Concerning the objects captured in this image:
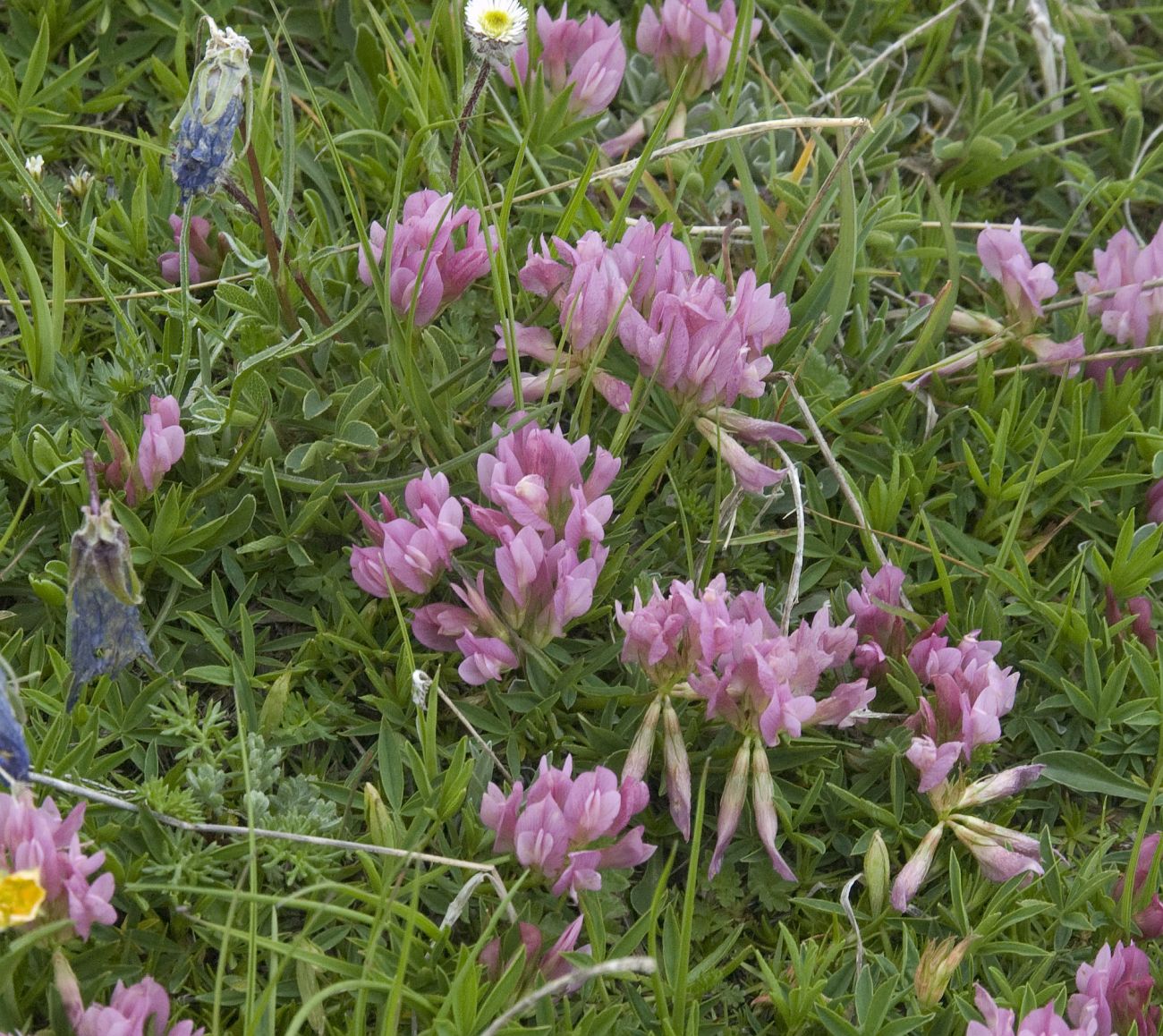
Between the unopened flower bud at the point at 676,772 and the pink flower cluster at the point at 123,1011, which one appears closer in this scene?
the pink flower cluster at the point at 123,1011

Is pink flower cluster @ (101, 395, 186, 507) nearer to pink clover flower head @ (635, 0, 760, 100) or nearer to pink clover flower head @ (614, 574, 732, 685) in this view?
pink clover flower head @ (614, 574, 732, 685)

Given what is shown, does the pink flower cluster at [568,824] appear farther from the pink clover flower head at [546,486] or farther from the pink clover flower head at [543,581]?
the pink clover flower head at [546,486]

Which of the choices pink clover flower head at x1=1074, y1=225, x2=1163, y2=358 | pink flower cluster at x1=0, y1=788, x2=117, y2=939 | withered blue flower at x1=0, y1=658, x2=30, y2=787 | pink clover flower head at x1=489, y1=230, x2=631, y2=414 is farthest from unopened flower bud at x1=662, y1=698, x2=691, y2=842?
pink clover flower head at x1=1074, y1=225, x2=1163, y2=358

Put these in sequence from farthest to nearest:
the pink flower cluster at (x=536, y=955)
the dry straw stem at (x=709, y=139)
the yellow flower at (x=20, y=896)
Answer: the dry straw stem at (x=709, y=139) → the pink flower cluster at (x=536, y=955) → the yellow flower at (x=20, y=896)

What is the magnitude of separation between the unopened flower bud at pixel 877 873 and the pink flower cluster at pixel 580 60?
1.81 meters

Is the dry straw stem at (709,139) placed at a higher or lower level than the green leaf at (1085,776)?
higher

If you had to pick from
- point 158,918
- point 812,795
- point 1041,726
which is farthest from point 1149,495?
point 158,918

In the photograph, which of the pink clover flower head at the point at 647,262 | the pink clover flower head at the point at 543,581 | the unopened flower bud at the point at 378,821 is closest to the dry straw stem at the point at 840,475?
the pink clover flower head at the point at 647,262

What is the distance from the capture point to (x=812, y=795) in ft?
7.75

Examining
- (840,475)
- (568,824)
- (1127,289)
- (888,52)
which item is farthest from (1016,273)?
(568,824)

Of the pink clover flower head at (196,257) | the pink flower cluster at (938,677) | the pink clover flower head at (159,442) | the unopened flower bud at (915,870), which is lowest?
the unopened flower bud at (915,870)

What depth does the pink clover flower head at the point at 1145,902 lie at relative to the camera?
2311 millimetres

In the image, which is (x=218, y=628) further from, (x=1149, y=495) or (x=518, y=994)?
(x=1149, y=495)

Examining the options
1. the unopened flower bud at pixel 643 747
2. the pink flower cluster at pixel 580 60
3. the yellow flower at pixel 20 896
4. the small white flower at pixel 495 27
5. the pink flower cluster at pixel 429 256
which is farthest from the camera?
the pink flower cluster at pixel 580 60
